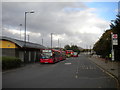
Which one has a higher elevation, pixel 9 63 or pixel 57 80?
pixel 9 63

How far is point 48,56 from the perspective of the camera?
34438 mm

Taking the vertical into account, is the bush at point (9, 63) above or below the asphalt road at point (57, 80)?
above

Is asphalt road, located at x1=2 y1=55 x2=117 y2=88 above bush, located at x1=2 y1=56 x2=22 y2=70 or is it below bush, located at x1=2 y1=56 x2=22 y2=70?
below

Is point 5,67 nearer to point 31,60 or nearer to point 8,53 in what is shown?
point 8,53

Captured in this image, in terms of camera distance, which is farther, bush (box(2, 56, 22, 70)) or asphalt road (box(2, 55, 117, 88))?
bush (box(2, 56, 22, 70))

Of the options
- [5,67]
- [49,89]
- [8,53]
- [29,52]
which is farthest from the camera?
[29,52]

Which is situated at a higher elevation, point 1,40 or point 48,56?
point 1,40

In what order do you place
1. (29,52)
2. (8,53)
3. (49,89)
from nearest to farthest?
(49,89), (8,53), (29,52)

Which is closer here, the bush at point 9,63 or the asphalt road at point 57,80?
the asphalt road at point 57,80

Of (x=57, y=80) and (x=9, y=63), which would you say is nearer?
(x=57, y=80)

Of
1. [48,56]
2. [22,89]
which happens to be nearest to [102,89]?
[22,89]

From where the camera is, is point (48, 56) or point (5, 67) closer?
point (5, 67)

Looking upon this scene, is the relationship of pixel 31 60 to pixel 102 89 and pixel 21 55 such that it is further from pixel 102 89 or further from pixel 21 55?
pixel 102 89

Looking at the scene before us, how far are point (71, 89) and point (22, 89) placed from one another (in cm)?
257
